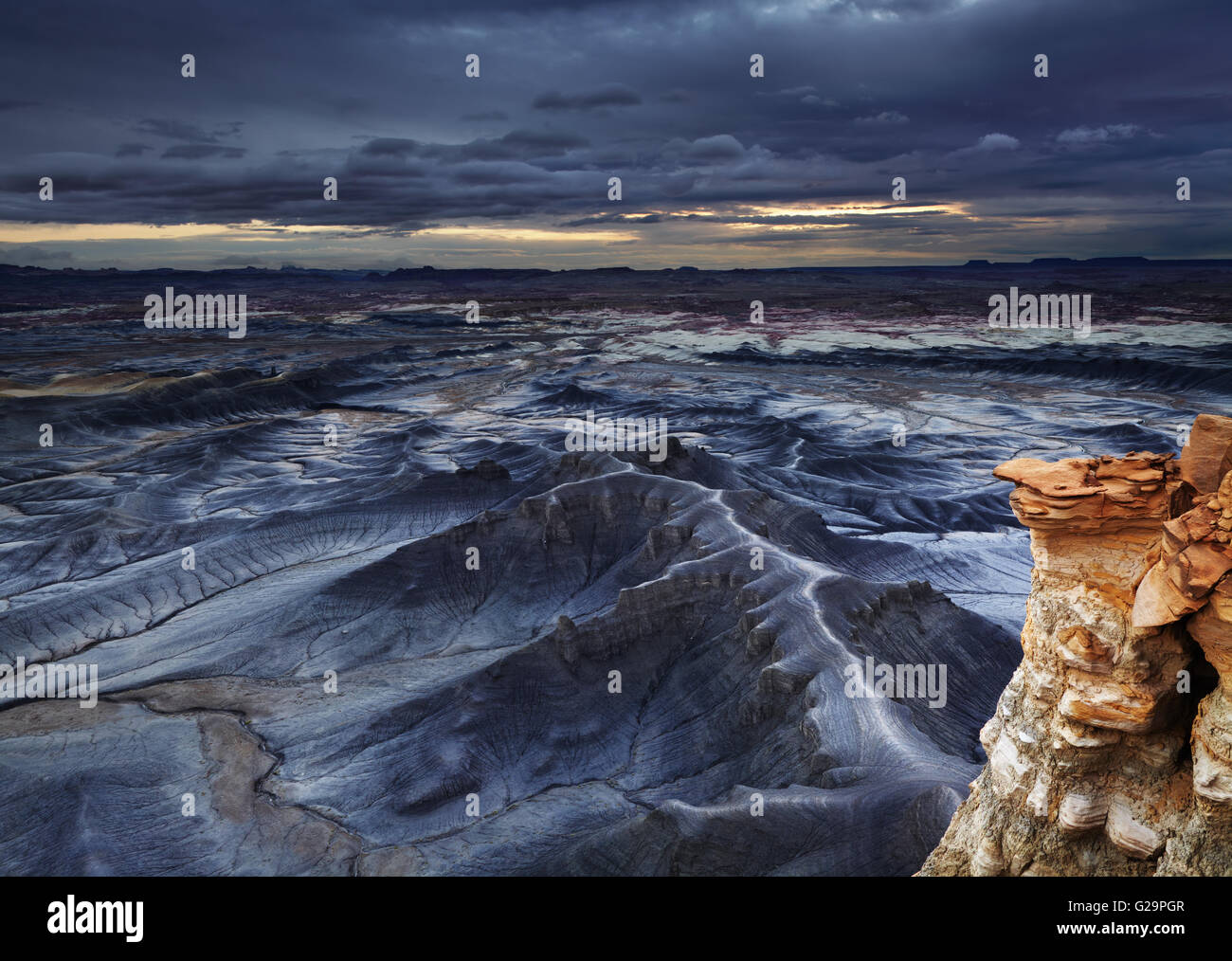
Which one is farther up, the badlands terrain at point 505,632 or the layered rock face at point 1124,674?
the layered rock face at point 1124,674

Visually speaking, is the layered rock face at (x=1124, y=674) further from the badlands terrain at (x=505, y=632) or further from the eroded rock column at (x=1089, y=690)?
the badlands terrain at (x=505, y=632)

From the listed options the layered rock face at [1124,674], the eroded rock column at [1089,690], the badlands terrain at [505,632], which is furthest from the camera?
the badlands terrain at [505,632]

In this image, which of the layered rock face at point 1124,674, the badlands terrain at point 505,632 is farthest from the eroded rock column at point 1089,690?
the badlands terrain at point 505,632

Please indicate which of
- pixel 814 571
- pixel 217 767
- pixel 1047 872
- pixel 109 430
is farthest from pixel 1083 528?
pixel 109 430

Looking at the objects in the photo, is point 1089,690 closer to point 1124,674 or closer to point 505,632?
point 1124,674

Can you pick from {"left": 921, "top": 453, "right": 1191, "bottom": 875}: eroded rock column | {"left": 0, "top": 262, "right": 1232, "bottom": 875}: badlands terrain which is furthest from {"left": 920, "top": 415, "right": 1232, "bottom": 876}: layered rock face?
{"left": 0, "top": 262, "right": 1232, "bottom": 875}: badlands terrain

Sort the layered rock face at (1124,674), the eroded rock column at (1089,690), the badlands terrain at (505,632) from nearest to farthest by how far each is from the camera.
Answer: the layered rock face at (1124,674)
the eroded rock column at (1089,690)
the badlands terrain at (505,632)

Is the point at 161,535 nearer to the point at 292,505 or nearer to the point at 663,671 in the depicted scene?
the point at 292,505

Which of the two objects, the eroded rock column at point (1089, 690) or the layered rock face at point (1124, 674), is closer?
the layered rock face at point (1124, 674)

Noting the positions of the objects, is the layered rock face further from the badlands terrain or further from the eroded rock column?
the badlands terrain

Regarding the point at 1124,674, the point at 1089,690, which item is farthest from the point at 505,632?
the point at 1124,674
